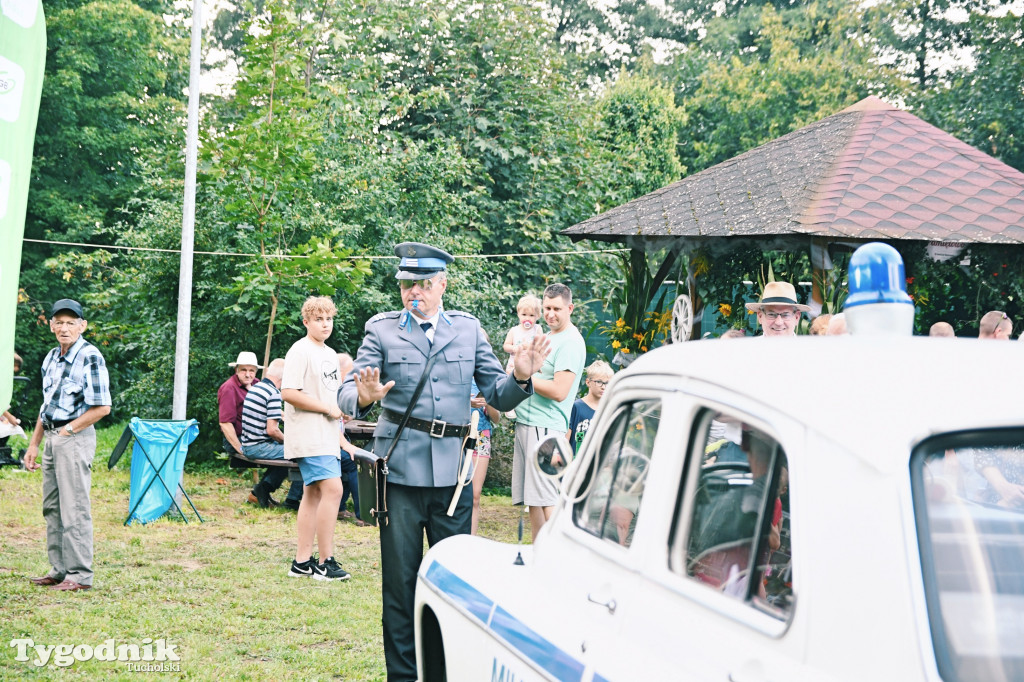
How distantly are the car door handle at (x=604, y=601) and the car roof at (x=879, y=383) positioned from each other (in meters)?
0.59

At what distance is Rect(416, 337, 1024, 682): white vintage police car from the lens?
1.89m

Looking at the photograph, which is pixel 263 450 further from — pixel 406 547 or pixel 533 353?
pixel 533 353

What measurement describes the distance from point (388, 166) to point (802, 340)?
13.8 metres

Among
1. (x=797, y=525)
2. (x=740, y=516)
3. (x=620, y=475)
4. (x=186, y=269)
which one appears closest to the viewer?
(x=797, y=525)

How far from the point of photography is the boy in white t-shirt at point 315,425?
7922 mm

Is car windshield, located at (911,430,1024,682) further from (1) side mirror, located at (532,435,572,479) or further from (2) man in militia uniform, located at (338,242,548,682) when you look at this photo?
(2) man in militia uniform, located at (338,242,548,682)

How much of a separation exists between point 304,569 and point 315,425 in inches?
47.2

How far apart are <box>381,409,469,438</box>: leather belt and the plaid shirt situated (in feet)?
9.30

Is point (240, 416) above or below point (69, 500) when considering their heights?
above

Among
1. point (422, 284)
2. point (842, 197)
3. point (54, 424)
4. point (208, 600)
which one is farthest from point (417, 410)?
point (842, 197)

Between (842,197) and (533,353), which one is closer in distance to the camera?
(533,353)

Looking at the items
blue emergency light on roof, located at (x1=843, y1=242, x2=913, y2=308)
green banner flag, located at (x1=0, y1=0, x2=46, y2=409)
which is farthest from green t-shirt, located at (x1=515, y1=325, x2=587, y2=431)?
A: blue emergency light on roof, located at (x1=843, y1=242, x2=913, y2=308)

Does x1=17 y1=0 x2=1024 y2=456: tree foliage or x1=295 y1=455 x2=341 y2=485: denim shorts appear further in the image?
x1=17 y1=0 x2=1024 y2=456: tree foliage

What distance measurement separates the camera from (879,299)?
8.50 ft
